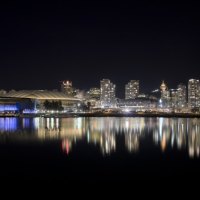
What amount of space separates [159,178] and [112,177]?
1.01 meters

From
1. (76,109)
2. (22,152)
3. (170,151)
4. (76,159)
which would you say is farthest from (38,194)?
(76,109)

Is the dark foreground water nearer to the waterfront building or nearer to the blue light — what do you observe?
the blue light

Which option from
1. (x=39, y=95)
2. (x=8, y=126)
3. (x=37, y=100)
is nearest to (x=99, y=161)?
(x=8, y=126)

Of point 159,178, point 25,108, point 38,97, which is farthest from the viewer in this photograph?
point 38,97

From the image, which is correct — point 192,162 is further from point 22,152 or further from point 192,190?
point 22,152

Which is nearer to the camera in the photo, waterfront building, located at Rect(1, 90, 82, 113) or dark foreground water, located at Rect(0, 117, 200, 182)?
dark foreground water, located at Rect(0, 117, 200, 182)

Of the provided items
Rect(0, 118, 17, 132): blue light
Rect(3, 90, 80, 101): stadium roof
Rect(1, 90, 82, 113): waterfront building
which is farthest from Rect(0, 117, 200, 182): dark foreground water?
Rect(3, 90, 80, 101): stadium roof

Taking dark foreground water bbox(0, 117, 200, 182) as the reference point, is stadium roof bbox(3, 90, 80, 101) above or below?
above

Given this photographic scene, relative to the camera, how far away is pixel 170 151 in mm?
12039

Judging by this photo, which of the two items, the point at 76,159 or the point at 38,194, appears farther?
the point at 76,159

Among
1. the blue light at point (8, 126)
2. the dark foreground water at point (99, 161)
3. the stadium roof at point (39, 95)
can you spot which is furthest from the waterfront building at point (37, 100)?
the dark foreground water at point (99, 161)

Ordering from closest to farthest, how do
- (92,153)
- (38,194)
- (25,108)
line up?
(38,194) < (92,153) < (25,108)

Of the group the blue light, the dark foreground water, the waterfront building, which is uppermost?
the waterfront building

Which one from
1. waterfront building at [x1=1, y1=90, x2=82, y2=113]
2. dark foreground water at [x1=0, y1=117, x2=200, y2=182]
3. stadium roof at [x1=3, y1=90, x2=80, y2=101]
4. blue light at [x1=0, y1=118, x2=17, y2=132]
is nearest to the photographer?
dark foreground water at [x1=0, y1=117, x2=200, y2=182]
